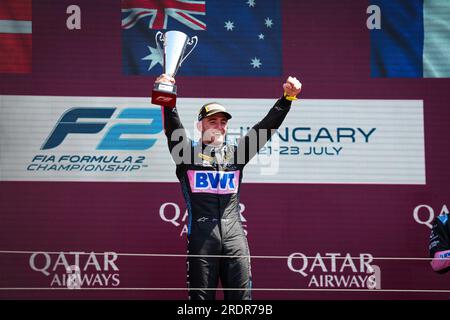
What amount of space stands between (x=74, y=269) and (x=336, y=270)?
1688 mm

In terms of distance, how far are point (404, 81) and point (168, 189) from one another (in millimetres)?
1721

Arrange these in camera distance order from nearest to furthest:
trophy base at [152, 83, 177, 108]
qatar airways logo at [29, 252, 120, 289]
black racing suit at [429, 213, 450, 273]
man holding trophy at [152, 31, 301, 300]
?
trophy base at [152, 83, 177, 108] → man holding trophy at [152, 31, 301, 300] → black racing suit at [429, 213, 450, 273] → qatar airways logo at [29, 252, 120, 289]

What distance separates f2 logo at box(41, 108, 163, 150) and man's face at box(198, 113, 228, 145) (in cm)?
94

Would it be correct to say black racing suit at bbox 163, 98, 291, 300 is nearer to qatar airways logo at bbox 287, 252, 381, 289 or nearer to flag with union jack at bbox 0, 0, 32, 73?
A: qatar airways logo at bbox 287, 252, 381, 289

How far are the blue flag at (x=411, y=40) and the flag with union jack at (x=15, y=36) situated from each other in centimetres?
227

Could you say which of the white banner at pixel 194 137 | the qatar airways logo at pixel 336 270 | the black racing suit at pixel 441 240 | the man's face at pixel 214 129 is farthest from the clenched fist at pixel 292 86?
the qatar airways logo at pixel 336 270

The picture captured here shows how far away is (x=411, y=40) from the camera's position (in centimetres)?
573

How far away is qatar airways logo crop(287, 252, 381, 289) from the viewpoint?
5566mm

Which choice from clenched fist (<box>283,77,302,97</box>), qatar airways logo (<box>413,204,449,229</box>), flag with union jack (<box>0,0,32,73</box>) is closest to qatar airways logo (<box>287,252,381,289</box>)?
qatar airways logo (<box>413,204,449,229</box>)

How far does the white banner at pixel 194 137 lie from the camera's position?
5.51 metres

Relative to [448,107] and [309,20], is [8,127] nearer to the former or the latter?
[309,20]

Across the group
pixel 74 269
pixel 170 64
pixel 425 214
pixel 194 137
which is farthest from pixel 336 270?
pixel 170 64
